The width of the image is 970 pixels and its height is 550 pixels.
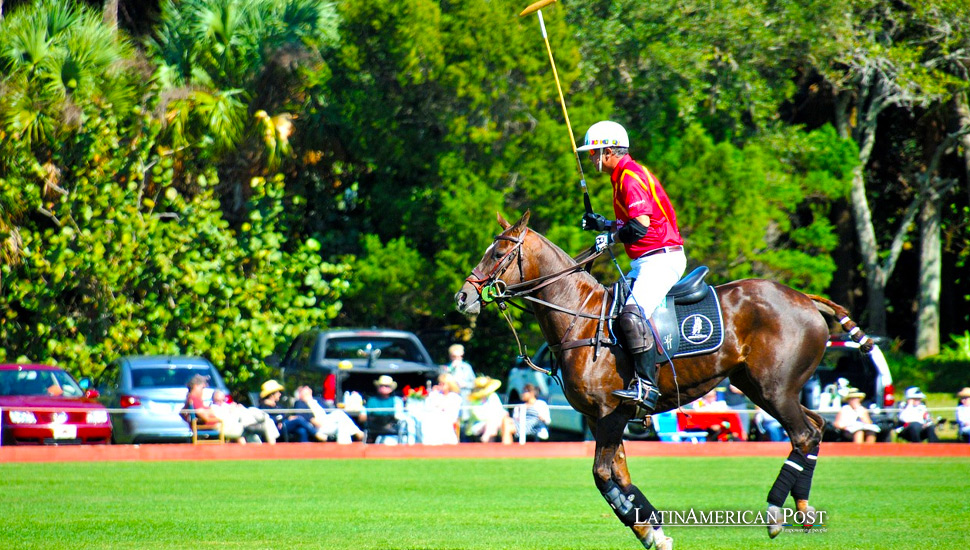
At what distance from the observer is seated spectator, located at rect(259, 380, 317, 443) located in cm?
1988

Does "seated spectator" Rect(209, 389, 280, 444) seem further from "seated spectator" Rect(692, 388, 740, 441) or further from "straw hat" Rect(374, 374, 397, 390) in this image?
"seated spectator" Rect(692, 388, 740, 441)

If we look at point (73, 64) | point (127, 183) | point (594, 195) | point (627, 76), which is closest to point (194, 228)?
point (127, 183)

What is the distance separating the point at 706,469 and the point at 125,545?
9578 millimetres

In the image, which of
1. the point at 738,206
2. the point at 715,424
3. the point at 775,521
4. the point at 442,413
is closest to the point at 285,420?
the point at 442,413

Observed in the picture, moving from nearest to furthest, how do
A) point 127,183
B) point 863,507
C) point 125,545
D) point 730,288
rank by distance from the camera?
1. point 125,545
2. point 730,288
3. point 863,507
4. point 127,183

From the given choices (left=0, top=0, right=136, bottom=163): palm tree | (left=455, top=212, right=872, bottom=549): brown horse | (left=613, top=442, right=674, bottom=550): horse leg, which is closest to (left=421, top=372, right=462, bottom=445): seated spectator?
(left=0, top=0, right=136, bottom=163): palm tree

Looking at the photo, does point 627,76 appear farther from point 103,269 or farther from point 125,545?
point 125,545

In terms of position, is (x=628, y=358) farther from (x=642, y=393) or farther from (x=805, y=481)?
(x=805, y=481)

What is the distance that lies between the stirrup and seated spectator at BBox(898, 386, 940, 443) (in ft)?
43.2

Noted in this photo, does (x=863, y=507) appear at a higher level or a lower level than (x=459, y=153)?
lower

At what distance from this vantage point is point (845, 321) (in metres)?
9.85

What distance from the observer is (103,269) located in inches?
907

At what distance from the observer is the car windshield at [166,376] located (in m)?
20.2

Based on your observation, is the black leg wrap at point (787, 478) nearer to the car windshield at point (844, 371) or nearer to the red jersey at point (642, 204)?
the red jersey at point (642, 204)
